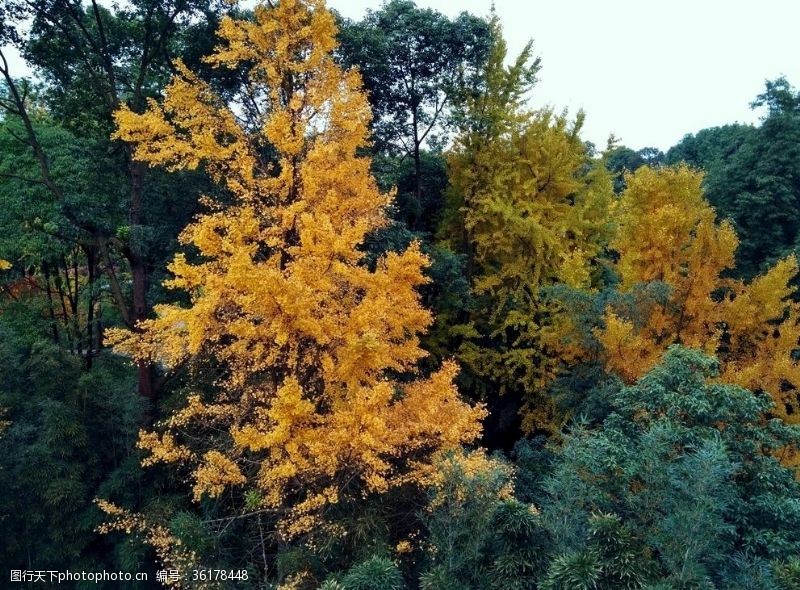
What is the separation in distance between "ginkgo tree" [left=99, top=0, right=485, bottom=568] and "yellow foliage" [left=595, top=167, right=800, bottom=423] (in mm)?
3792

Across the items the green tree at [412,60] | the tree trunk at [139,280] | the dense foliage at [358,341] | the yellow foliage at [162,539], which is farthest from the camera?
the green tree at [412,60]

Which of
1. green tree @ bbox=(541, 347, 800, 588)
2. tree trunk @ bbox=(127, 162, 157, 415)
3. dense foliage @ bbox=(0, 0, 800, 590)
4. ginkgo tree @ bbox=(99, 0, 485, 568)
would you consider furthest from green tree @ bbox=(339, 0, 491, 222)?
green tree @ bbox=(541, 347, 800, 588)

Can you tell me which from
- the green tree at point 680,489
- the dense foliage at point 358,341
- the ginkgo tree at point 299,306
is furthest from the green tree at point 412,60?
the green tree at point 680,489

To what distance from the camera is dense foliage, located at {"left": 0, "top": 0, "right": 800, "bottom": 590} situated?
561 cm

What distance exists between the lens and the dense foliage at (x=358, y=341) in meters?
5.61

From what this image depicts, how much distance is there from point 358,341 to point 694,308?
677 cm

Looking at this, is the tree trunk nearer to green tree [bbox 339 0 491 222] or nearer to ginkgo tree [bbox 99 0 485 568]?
ginkgo tree [bbox 99 0 485 568]

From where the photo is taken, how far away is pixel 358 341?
6.05m

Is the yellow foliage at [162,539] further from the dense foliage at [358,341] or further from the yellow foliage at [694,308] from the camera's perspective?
the yellow foliage at [694,308]

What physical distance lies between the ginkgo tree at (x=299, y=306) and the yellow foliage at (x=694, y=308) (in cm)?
379

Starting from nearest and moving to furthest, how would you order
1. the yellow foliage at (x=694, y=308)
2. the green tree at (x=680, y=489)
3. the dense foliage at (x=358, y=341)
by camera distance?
the green tree at (x=680, y=489), the dense foliage at (x=358, y=341), the yellow foliage at (x=694, y=308)

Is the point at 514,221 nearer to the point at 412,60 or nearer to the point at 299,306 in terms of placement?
the point at 412,60

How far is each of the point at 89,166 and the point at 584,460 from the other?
9.76m

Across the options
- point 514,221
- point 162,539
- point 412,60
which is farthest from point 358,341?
point 412,60
